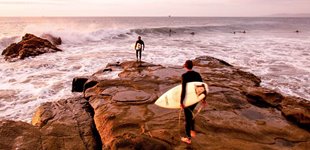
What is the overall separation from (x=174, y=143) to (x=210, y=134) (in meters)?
0.99

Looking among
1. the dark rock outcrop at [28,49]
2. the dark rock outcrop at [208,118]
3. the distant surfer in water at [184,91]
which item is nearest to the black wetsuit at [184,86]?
the distant surfer in water at [184,91]

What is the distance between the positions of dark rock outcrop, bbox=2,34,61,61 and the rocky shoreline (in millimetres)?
12922

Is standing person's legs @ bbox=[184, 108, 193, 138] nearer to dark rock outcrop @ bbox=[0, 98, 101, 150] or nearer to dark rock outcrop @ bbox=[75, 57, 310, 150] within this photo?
dark rock outcrop @ bbox=[75, 57, 310, 150]

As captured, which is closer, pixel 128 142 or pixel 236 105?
pixel 128 142

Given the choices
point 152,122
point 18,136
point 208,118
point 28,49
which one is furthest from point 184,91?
point 28,49

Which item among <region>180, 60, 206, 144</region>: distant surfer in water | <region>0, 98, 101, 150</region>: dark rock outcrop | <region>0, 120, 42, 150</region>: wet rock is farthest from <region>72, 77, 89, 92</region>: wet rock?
<region>180, 60, 206, 144</region>: distant surfer in water

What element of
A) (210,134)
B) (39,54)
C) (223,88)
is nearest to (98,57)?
(39,54)

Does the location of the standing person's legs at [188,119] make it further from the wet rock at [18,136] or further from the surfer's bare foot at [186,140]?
the wet rock at [18,136]

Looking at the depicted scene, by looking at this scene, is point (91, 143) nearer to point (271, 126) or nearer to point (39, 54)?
point (271, 126)

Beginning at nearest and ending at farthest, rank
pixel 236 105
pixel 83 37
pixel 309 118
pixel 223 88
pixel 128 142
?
pixel 128 142
pixel 309 118
pixel 236 105
pixel 223 88
pixel 83 37

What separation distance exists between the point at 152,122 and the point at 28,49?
58.2ft

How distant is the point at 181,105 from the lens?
5281 mm

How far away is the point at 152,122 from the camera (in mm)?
6414

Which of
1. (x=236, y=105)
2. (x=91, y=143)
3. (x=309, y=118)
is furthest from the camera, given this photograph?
(x=236, y=105)
